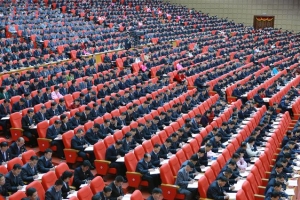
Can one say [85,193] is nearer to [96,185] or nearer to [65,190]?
[96,185]

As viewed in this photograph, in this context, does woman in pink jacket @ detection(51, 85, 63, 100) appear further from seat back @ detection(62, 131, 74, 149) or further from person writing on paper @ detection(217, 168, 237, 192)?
person writing on paper @ detection(217, 168, 237, 192)

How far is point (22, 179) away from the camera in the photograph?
19.7 feet

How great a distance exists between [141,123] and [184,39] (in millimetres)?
13499

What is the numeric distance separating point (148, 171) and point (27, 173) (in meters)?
1.90

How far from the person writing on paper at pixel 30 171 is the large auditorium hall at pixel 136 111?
2 cm

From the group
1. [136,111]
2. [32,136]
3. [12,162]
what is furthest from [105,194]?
[136,111]

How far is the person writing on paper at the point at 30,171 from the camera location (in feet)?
19.7

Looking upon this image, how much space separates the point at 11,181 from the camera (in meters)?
5.77

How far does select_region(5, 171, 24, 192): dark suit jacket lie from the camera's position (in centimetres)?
573

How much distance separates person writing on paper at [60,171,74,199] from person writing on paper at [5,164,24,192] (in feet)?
1.99

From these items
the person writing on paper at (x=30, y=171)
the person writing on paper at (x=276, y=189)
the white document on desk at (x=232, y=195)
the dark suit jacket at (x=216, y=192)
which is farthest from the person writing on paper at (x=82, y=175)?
the person writing on paper at (x=276, y=189)

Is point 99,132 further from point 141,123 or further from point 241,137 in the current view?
point 241,137

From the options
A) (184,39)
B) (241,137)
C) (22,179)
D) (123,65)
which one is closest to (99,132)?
(22,179)

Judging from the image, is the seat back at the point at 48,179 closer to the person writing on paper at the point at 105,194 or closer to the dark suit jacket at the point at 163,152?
the person writing on paper at the point at 105,194
